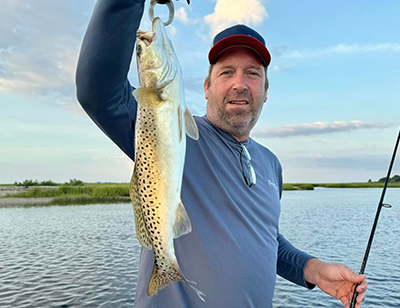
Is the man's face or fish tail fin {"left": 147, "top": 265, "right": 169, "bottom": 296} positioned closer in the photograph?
fish tail fin {"left": 147, "top": 265, "right": 169, "bottom": 296}

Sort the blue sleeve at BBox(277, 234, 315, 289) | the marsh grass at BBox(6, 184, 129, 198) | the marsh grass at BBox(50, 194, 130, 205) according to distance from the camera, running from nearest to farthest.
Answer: the blue sleeve at BBox(277, 234, 315, 289) → the marsh grass at BBox(50, 194, 130, 205) → the marsh grass at BBox(6, 184, 129, 198)

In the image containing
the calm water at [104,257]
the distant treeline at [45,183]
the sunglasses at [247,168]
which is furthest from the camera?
the distant treeline at [45,183]

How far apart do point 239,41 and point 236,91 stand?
1.37 ft

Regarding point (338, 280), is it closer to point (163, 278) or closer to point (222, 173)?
point (222, 173)

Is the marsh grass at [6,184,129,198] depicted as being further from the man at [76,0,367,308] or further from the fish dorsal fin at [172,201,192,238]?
the fish dorsal fin at [172,201,192,238]

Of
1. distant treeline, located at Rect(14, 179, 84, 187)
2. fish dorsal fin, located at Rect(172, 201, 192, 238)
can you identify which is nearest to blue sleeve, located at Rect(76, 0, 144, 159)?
fish dorsal fin, located at Rect(172, 201, 192, 238)

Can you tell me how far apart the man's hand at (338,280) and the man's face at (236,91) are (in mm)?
1354

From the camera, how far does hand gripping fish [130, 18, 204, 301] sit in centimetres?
193

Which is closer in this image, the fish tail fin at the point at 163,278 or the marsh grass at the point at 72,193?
the fish tail fin at the point at 163,278

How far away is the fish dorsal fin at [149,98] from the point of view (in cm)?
191

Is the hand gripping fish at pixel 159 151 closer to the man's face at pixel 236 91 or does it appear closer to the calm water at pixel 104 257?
the man's face at pixel 236 91

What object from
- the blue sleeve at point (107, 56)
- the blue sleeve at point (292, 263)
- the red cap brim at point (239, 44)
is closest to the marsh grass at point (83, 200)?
the blue sleeve at point (292, 263)

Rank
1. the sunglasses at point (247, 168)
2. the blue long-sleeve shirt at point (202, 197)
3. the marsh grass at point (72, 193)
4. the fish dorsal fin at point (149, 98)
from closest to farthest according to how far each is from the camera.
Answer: the fish dorsal fin at point (149, 98), the blue long-sleeve shirt at point (202, 197), the sunglasses at point (247, 168), the marsh grass at point (72, 193)

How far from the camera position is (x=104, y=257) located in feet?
48.8
